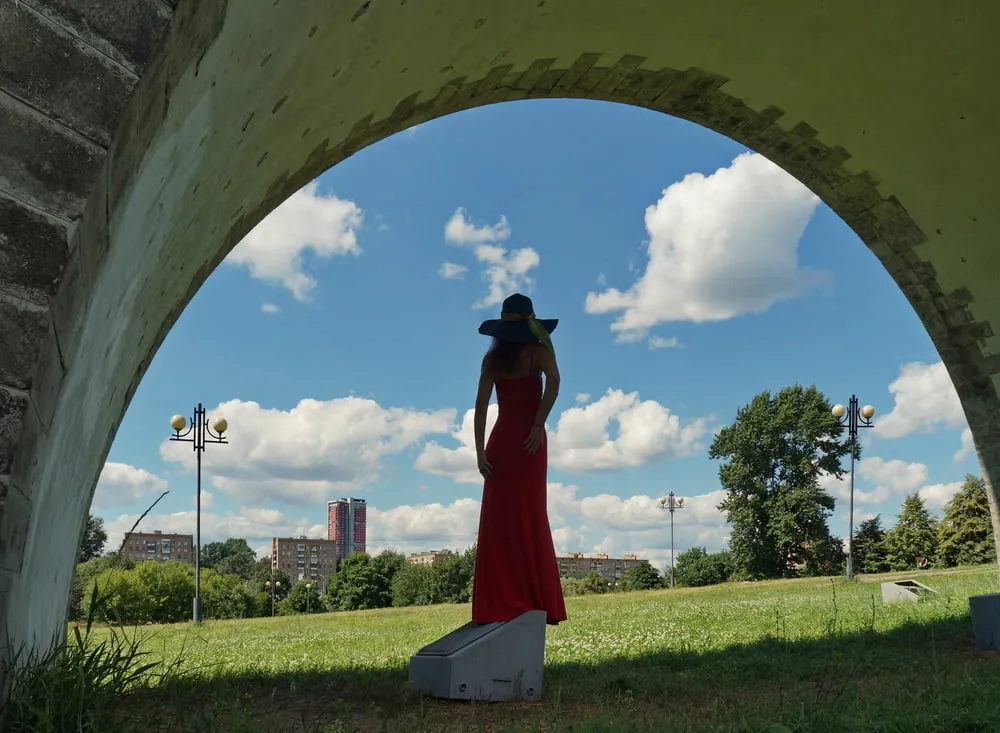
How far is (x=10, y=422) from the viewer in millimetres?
2162

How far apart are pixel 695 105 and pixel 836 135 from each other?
4.35ft

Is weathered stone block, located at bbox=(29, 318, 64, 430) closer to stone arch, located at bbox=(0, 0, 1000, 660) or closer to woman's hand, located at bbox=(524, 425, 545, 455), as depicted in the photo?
stone arch, located at bbox=(0, 0, 1000, 660)

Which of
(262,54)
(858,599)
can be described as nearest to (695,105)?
(262,54)

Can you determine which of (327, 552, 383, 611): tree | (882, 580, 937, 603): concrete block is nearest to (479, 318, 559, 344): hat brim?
(882, 580, 937, 603): concrete block

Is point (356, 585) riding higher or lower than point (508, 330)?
lower

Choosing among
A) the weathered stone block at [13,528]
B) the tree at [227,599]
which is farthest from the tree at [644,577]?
the weathered stone block at [13,528]

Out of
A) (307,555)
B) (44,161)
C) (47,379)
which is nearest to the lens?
(44,161)

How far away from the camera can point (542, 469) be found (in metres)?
5.12

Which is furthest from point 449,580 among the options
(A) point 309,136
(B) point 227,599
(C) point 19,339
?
(C) point 19,339

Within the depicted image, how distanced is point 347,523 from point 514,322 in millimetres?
139532

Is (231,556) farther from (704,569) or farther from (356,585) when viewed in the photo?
(704,569)

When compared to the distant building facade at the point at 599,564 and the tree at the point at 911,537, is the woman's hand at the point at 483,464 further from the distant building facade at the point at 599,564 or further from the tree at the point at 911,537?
the distant building facade at the point at 599,564

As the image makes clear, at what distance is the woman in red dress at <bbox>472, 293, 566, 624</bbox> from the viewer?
492 cm

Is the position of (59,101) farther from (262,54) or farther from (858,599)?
(858,599)
